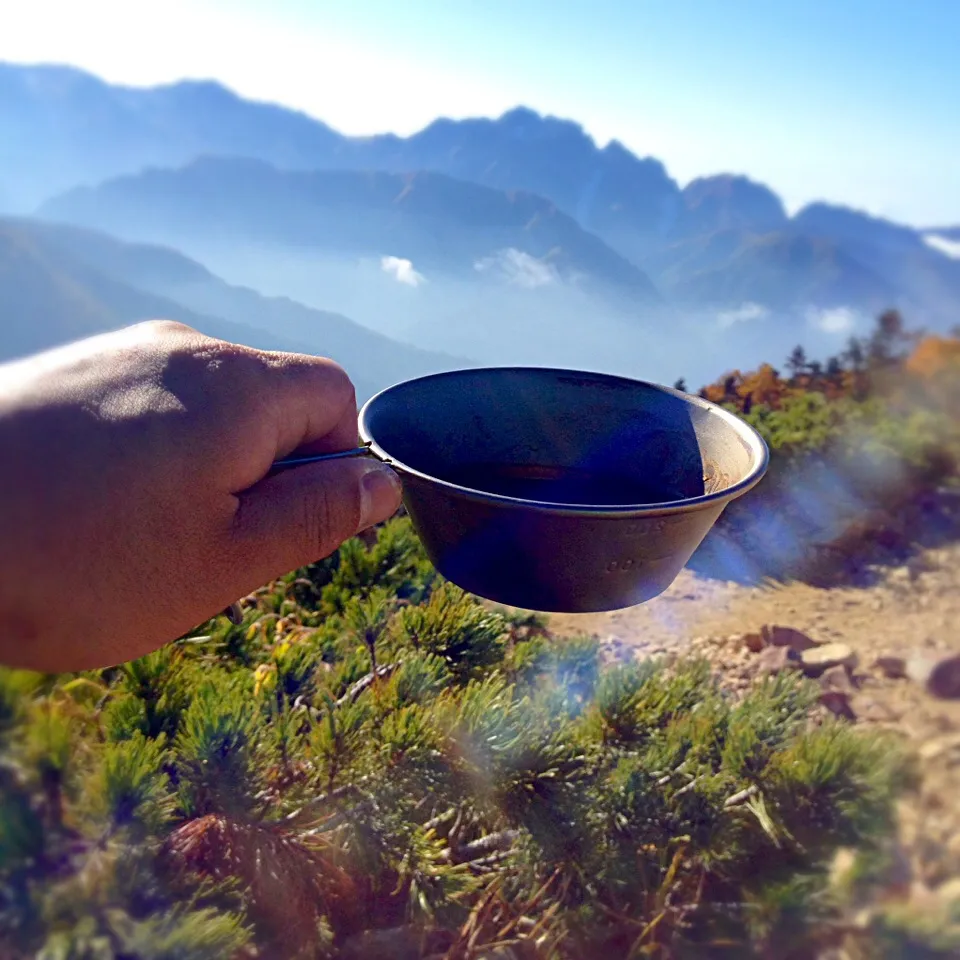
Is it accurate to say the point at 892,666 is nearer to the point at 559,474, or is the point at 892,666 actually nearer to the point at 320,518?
the point at 559,474

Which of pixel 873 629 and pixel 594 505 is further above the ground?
pixel 594 505

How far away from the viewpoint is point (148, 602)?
0.92 meters

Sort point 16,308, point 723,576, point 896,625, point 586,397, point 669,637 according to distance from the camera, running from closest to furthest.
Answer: point 586,397, point 669,637, point 896,625, point 723,576, point 16,308

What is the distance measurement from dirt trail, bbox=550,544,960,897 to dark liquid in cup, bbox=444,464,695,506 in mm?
983

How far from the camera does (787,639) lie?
2807mm

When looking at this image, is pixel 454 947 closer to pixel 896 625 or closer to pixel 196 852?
pixel 196 852

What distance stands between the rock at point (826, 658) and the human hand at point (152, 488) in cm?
205

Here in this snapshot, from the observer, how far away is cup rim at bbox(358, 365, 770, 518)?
0.84 metres

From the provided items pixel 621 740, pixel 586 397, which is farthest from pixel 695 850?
pixel 586 397

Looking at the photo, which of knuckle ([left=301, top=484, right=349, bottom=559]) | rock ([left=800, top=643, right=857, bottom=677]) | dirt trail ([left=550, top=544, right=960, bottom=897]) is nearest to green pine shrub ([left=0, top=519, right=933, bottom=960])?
knuckle ([left=301, top=484, right=349, bottom=559])

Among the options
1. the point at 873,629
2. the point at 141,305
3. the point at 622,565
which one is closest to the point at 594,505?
the point at 622,565

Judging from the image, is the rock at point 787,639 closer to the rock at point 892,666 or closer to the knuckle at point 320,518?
the rock at point 892,666

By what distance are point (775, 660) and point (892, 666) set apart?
0.39 metres

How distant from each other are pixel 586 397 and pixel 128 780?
2.65 feet
